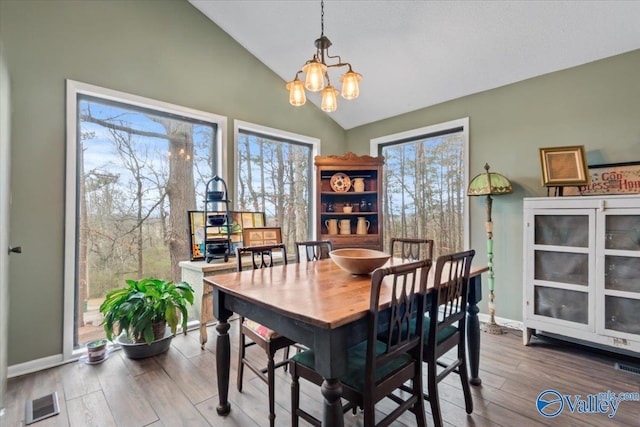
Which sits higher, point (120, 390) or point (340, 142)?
point (340, 142)

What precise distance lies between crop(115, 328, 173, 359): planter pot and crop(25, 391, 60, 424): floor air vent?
19.7 inches

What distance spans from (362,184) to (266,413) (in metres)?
→ 2.83

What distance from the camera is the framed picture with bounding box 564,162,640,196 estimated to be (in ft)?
8.13

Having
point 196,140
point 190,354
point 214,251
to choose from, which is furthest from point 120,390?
point 196,140

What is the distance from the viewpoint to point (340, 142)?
4629 millimetres

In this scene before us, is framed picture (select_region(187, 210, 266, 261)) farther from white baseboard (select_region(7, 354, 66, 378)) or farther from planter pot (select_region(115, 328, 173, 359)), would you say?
white baseboard (select_region(7, 354, 66, 378))

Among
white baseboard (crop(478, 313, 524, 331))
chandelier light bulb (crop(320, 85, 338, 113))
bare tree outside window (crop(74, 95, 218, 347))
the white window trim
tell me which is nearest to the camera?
chandelier light bulb (crop(320, 85, 338, 113))

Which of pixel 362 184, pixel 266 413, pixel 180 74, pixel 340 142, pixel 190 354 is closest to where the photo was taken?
pixel 266 413

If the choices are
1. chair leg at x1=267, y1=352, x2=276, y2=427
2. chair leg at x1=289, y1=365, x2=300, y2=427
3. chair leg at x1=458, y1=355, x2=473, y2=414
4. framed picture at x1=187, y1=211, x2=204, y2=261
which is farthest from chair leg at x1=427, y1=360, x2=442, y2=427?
framed picture at x1=187, y1=211, x2=204, y2=261

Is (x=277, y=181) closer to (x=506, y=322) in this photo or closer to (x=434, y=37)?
A: (x=434, y=37)

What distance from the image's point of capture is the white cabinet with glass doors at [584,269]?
2.31 m

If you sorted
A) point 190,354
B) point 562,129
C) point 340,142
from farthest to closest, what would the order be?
point 340,142, point 562,129, point 190,354

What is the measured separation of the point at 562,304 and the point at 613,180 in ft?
3.73

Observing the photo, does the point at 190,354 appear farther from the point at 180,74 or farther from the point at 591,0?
the point at 591,0
